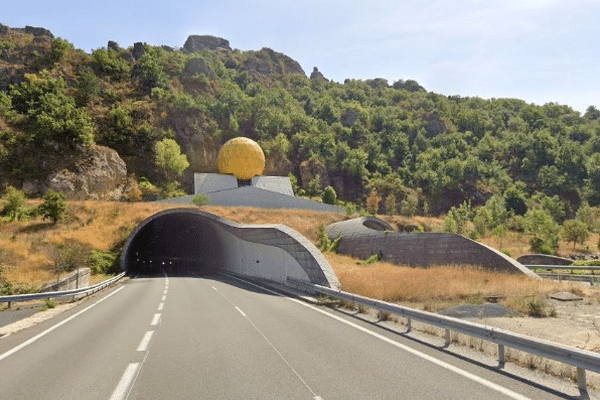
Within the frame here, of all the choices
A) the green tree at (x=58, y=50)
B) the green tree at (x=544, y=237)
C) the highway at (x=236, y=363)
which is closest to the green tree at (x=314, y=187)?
the green tree at (x=544, y=237)

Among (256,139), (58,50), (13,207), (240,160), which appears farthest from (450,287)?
(58,50)

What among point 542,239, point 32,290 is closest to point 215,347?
point 32,290

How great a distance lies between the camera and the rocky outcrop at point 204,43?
589ft

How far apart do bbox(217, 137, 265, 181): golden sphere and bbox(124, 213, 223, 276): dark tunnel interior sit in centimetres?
1588

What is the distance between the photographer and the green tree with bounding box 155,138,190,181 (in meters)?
70.5

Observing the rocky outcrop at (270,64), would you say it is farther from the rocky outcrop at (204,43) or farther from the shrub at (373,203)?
the shrub at (373,203)

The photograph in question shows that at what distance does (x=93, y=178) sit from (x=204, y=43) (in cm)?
13973

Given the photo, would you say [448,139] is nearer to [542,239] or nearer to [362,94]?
[362,94]

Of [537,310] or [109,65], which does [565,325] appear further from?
[109,65]

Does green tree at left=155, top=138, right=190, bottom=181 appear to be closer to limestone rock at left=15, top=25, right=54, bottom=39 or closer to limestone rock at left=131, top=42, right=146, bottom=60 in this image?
limestone rock at left=131, top=42, right=146, bottom=60

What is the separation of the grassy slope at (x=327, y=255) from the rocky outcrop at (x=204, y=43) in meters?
146

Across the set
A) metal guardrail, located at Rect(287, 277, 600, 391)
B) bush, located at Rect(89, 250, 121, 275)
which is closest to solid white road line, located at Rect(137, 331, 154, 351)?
metal guardrail, located at Rect(287, 277, 600, 391)

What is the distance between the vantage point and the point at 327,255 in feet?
118

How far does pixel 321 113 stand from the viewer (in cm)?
11519
